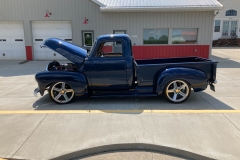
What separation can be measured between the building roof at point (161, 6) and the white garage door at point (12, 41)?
19.4ft

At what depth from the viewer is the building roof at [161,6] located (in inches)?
465

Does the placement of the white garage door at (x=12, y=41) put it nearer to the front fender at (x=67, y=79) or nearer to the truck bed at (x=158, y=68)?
the front fender at (x=67, y=79)

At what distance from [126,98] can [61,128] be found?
87.6 inches

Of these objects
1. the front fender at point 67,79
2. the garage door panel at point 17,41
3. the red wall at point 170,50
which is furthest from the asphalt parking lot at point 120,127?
the garage door panel at point 17,41

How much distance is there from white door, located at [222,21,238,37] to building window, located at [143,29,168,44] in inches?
772

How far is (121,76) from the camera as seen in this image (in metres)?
5.02

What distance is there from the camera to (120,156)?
2967mm

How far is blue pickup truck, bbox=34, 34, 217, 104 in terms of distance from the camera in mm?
4902

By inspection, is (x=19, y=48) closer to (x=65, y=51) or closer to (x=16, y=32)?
(x=16, y=32)

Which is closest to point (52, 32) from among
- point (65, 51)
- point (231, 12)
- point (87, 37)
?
point (87, 37)

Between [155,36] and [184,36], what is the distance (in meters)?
1.95

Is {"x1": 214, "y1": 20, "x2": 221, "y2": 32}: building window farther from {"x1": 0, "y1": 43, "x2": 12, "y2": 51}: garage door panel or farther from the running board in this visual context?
the running board

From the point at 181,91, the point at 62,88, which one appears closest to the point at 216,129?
the point at 181,91

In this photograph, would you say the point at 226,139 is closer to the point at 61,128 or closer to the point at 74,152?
the point at 74,152
